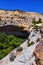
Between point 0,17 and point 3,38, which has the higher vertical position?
point 0,17

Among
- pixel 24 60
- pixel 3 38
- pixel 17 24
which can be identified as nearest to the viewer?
pixel 24 60

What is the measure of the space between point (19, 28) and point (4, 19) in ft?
17.7

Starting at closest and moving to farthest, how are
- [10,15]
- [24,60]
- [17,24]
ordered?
[24,60] < [17,24] < [10,15]

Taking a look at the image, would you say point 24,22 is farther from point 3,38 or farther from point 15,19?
point 3,38

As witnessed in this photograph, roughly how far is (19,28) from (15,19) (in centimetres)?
295

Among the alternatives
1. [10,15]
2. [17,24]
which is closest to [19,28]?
[17,24]

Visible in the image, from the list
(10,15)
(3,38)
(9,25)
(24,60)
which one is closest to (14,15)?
(10,15)

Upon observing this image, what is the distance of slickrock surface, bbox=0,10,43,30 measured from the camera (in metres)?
72.6

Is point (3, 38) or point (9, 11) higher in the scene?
point (9, 11)

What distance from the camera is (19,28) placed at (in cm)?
7294

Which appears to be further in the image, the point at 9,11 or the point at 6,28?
the point at 9,11

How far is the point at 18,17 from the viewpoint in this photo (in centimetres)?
7662

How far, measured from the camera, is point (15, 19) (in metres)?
→ 74.1

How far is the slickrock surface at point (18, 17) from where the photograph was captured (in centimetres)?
7261
